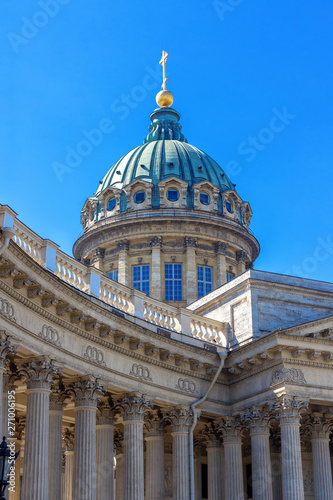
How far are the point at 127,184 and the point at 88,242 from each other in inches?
185

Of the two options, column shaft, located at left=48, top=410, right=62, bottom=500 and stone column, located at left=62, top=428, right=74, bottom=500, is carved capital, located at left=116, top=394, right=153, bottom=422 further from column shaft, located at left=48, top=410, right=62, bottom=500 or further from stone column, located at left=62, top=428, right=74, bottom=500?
stone column, located at left=62, top=428, right=74, bottom=500

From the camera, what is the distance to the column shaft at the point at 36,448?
71.4ft

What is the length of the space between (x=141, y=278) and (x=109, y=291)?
→ 77.0ft

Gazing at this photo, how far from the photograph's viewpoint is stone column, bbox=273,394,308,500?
2734 cm

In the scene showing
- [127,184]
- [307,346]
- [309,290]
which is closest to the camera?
[307,346]

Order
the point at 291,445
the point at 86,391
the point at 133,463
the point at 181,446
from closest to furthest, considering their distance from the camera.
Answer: the point at 86,391 < the point at 133,463 < the point at 291,445 < the point at 181,446

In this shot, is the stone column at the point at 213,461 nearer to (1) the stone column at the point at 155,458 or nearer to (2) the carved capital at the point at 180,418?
(1) the stone column at the point at 155,458

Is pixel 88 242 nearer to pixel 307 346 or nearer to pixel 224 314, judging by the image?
pixel 224 314

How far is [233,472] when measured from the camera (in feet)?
99.3

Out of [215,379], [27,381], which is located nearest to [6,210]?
[27,381]

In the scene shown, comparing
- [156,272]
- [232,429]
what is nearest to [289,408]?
[232,429]

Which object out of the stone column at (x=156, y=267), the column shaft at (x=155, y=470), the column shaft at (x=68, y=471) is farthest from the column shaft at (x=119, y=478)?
the stone column at (x=156, y=267)

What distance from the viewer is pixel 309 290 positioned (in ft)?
108

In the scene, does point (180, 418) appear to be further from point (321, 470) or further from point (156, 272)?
point (156, 272)
